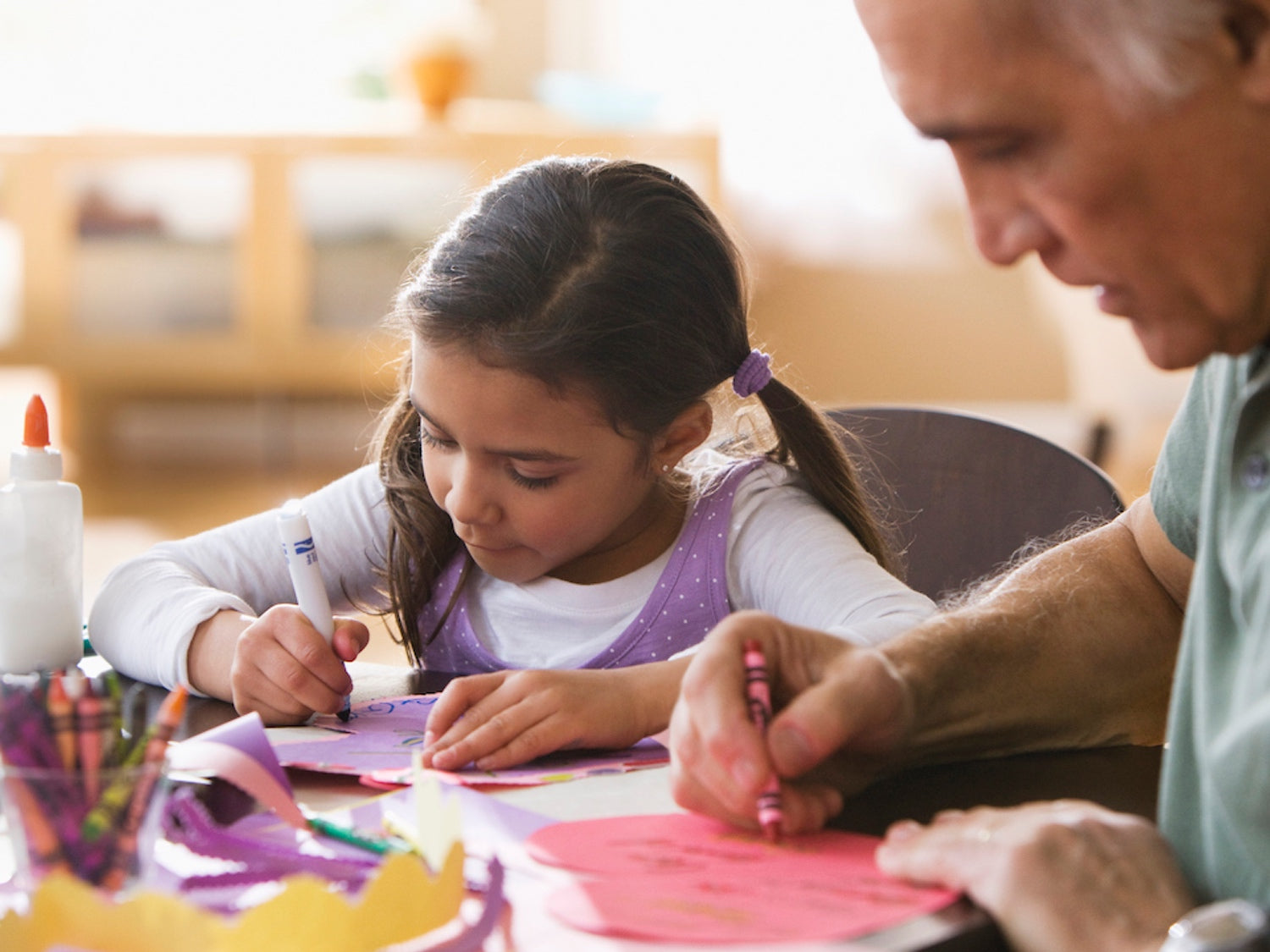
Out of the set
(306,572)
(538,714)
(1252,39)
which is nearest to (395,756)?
(538,714)

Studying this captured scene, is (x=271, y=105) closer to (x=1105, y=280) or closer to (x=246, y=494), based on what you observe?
(x=246, y=494)

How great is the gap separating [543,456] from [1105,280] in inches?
21.3

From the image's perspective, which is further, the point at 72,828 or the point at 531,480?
the point at 531,480

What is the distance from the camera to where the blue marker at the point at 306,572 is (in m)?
1.00

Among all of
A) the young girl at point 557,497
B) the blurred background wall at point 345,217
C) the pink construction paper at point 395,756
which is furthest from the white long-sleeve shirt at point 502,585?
the blurred background wall at point 345,217

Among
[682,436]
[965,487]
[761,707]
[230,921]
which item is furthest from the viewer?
[965,487]

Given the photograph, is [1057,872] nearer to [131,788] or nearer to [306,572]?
[131,788]

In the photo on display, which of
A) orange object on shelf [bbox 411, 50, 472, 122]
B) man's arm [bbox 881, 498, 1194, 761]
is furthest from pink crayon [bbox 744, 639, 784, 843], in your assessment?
orange object on shelf [bbox 411, 50, 472, 122]

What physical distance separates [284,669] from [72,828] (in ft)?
1.38

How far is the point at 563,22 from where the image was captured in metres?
4.66

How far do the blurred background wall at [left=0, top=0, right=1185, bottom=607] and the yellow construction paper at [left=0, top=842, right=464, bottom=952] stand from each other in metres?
3.50

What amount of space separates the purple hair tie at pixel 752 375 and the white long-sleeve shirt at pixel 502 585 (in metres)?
0.08

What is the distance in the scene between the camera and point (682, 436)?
1.25m

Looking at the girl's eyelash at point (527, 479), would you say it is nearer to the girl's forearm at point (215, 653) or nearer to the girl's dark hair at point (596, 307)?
the girl's dark hair at point (596, 307)
